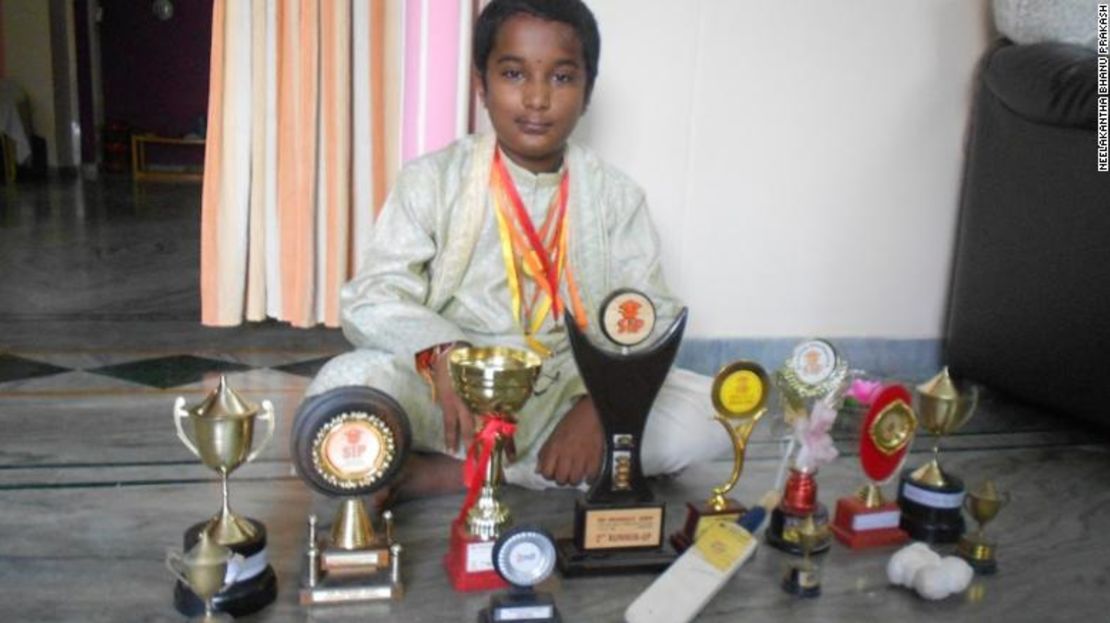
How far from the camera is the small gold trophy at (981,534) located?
1154 mm

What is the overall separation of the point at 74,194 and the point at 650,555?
5.09 meters

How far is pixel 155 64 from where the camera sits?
7.05 meters

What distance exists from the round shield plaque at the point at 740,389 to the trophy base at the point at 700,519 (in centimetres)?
12

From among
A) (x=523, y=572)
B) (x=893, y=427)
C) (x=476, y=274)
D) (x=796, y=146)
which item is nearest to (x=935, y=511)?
(x=893, y=427)

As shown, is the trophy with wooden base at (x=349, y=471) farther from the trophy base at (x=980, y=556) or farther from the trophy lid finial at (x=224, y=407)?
the trophy base at (x=980, y=556)

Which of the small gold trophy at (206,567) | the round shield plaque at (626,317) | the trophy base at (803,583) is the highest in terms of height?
the round shield plaque at (626,317)

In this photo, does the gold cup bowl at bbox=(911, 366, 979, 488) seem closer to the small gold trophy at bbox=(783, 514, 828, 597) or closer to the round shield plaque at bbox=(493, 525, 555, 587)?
the small gold trophy at bbox=(783, 514, 828, 597)

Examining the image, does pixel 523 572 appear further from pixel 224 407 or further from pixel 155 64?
pixel 155 64

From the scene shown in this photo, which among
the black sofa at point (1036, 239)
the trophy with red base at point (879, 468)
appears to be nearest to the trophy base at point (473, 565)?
the trophy with red base at point (879, 468)

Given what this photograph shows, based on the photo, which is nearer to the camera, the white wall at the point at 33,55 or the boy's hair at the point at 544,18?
the boy's hair at the point at 544,18

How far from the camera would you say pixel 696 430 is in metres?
1.37

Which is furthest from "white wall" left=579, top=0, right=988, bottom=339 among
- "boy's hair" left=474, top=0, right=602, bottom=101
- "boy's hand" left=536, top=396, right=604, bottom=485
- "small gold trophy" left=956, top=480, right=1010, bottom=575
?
"small gold trophy" left=956, top=480, right=1010, bottom=575

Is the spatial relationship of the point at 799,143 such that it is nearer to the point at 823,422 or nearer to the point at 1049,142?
the point at 1049,142

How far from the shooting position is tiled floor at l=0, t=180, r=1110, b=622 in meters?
1.06
